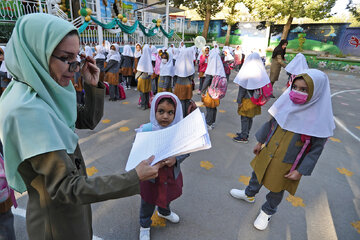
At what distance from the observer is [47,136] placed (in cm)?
76

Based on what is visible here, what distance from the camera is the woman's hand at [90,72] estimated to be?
4.16 ft

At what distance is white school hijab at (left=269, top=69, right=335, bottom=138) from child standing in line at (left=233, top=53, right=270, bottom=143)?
1.82 m

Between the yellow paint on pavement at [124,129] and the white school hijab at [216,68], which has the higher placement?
the white school hijab at [216,68]

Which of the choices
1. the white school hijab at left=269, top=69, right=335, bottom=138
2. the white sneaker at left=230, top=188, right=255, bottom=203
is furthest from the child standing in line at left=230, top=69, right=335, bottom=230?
the white sneaker at left=230, top=188, right=255, bottom=203

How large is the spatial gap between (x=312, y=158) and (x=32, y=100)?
203 cm

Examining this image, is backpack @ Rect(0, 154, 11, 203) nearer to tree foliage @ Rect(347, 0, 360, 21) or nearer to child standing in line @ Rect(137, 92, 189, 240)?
child standing in line @ Rect(137, 92, 189, 240)

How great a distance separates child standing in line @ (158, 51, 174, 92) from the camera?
4.98 m

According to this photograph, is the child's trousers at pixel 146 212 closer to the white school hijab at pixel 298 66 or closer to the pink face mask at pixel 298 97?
the pink face mask at pixel 298 97

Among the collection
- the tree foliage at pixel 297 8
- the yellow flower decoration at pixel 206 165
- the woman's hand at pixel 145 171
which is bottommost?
the yellow flower decoration at pixel 206 165

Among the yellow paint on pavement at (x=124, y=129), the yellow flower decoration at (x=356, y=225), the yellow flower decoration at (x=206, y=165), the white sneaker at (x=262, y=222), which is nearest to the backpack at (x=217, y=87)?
the yellow flower decoration at (x=206, y=165)

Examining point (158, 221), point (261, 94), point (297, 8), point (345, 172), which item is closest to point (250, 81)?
point (261, 94)

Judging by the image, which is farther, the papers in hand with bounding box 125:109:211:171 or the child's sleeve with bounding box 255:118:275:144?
the child's sleeve with bounding box 255:118:275:144

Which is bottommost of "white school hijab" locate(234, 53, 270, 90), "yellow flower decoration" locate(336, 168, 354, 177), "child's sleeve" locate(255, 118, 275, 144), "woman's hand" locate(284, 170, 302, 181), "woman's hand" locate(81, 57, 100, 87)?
"yellow flower decoration" locate(336, 168, 354, 177)

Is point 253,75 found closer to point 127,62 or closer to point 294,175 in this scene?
point 294,175
